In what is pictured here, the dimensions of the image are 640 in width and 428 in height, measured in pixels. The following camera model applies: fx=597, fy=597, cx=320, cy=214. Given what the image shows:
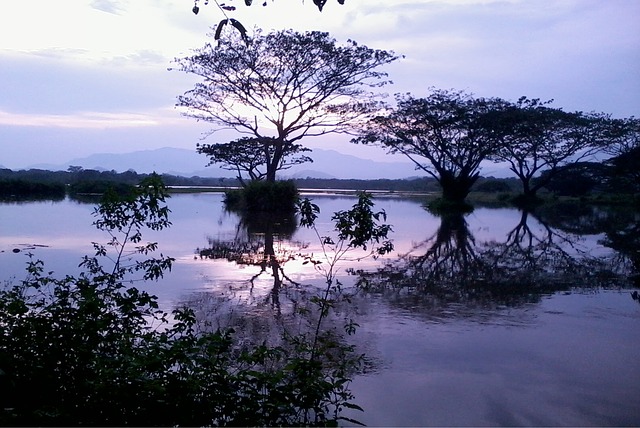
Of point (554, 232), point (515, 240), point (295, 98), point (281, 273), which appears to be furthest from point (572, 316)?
point (295, 98)

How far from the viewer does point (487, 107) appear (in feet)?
120

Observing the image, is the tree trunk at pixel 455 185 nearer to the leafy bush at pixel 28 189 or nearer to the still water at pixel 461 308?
the still water at pixel 461 308

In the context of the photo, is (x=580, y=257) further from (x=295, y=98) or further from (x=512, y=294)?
(x=295, y=98)

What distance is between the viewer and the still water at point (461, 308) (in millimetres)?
5125

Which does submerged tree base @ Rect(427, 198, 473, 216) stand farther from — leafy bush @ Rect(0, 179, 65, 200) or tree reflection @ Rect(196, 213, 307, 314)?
leafy bush @ Rect(0, 179, 65, 200)

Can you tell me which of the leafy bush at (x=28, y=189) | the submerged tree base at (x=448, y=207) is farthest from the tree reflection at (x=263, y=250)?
the leafy bush at (x=28, y=189)

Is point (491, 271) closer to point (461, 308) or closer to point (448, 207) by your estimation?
point (461, 308)

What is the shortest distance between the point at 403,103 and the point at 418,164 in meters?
4.46

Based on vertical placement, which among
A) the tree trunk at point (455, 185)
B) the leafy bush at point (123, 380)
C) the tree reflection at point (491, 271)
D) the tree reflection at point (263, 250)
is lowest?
the tree reflection at point (263, 250)

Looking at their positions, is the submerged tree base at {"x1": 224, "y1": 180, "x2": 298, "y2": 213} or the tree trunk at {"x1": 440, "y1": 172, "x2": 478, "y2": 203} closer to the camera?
the submerged tree base at {"x1": 224, "y1": 180, "x2": 298, "y2": 213}

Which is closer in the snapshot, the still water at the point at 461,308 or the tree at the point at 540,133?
the still water at the point at 461,308

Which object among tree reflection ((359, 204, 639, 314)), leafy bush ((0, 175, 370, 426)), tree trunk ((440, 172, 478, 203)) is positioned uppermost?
tree trunk ((440, 172, 478, 203))

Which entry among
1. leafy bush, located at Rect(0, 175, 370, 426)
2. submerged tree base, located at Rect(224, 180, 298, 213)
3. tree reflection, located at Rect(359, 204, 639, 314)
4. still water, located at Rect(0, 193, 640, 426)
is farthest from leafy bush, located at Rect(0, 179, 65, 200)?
leafy bush, located at Rect(0, 175, 370, 426)

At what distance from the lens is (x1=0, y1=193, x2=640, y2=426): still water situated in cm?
512
